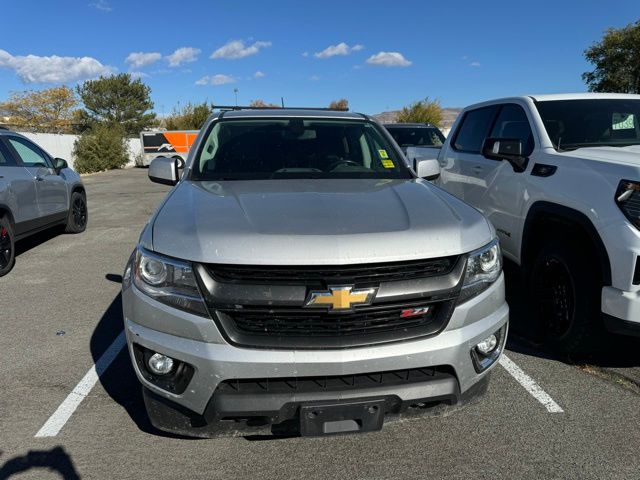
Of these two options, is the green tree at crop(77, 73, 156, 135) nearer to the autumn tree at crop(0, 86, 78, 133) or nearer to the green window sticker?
the autumn tree at crop(0, 86, 78, 133)

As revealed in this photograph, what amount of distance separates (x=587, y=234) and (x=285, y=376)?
241cm

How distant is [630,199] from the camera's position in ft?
10.2

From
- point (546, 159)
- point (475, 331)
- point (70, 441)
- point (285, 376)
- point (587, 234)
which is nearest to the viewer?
point (285, 376)

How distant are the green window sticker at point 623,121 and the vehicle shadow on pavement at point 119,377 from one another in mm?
4419

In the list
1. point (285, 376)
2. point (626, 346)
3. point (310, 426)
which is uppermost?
point (285, 376)

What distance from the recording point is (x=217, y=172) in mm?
3594

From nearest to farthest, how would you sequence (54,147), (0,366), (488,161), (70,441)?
(70,441), (0,366), (488,161), (54,147)

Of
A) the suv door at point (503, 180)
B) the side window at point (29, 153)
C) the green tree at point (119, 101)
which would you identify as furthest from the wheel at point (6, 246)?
the green tree at point (119, 101)

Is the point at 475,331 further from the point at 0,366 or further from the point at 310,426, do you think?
the point at 0,366

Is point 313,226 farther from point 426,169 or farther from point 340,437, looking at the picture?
point 426,169

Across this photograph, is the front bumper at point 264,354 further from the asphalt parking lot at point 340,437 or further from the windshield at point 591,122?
the windshield at point 591,122

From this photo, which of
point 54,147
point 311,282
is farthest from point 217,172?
point 54,147

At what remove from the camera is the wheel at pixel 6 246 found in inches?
252

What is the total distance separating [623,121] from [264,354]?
4147mm
